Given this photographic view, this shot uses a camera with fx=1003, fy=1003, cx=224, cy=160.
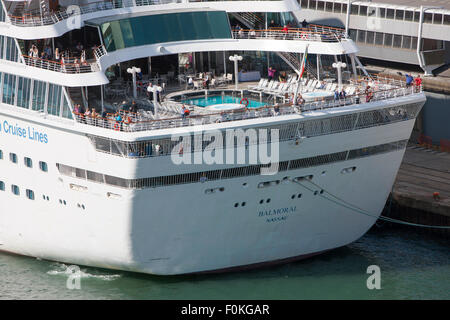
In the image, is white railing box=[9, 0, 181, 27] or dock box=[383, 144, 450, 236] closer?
white railing box=[9, 0, 181, 27]

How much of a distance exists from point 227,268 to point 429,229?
11.7 meters

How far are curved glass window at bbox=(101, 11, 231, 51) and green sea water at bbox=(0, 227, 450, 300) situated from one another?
30.5 feet

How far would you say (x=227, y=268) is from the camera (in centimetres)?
3844

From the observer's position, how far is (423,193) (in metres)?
46.8

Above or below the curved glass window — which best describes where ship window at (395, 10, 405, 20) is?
below

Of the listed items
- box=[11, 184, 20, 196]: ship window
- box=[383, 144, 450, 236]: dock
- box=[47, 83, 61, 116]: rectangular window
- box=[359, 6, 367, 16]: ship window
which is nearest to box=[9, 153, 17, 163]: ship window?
box=[11, 184, 20, 196]: ship window

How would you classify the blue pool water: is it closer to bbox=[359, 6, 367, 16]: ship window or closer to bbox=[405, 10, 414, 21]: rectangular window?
bbox=[405, 10, 414, 21]: rectangular window

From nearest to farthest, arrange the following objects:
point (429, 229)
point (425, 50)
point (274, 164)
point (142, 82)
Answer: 1. point (274, 164)
2. point (142, 82)
3. point (429, 229)
4. point (425, 50)

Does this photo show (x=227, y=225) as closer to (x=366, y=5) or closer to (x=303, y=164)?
(x=303, y=164)

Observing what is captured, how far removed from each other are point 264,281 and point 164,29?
1108cm

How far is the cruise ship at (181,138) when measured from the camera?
35656 mm

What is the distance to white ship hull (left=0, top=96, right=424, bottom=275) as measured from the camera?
35.9m

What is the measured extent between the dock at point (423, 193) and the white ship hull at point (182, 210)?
17.7ft

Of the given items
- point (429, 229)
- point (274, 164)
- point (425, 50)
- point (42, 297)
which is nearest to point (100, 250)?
point (42, 297)
